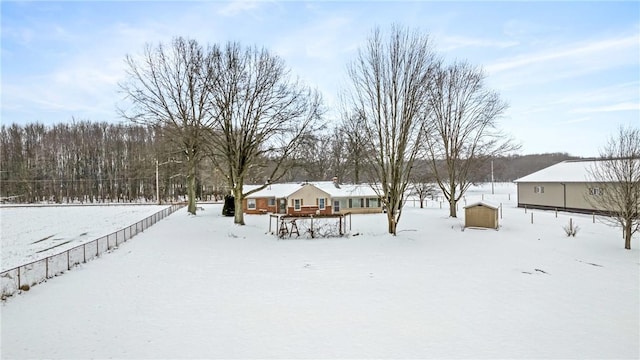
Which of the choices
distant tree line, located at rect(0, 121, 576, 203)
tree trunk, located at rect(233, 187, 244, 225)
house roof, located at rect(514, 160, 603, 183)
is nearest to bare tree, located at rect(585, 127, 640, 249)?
house roof, located at rect(514, 160, 603, 183)

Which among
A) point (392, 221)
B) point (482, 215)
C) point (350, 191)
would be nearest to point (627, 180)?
point (482, 215)

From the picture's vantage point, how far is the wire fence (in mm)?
11469

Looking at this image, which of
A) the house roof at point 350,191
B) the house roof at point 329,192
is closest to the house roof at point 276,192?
the house roof at point 329,192

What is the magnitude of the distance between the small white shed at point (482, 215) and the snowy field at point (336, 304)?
5329mm

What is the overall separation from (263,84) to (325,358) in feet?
71.7

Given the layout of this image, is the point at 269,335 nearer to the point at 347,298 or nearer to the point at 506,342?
the point at 347,298

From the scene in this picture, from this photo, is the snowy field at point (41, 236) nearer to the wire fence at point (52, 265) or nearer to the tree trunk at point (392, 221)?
the wire fence at point (52, 265)

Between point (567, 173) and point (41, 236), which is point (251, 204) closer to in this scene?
point (41, 236)

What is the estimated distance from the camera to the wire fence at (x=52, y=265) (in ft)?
37.6

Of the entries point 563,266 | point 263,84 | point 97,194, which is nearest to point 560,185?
point 563,266

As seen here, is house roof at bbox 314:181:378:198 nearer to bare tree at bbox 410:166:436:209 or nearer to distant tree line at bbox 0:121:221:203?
bare tree at bbox 410:166:436:209

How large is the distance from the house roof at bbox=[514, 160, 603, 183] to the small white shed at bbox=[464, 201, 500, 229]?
47.8ft

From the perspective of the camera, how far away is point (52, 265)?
14.0m

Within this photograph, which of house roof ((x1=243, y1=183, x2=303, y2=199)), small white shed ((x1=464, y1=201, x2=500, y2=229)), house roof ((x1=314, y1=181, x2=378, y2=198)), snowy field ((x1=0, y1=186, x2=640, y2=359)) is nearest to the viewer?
Result: snowy field ((x1=0, y1=186, x2=640, y2=359))
